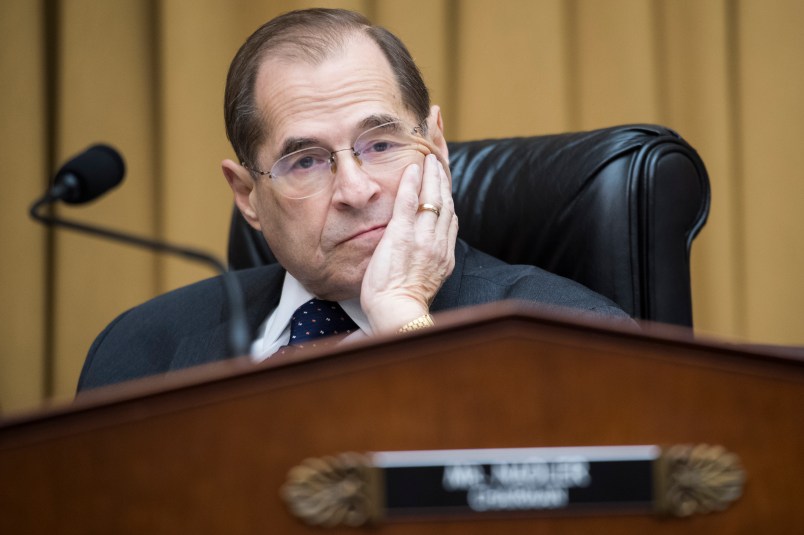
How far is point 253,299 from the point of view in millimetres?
1630

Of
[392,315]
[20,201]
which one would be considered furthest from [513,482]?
[20,201]

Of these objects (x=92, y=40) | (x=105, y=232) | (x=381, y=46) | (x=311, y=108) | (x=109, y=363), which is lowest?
(x=109, y=363)

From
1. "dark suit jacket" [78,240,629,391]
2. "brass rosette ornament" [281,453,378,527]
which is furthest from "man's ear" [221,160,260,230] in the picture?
"brass rosette ornament" [281,453,378,527]

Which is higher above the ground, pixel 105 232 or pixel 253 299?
pixel 105 232

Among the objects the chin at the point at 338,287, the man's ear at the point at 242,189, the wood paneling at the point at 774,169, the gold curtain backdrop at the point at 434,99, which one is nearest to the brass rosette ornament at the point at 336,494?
the chin at the point at 338,287

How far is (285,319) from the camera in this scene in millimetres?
1530

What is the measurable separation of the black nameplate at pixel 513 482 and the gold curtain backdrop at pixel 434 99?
6.21 feet

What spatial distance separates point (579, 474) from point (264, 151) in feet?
3.61

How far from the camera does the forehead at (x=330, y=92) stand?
4.59 feet

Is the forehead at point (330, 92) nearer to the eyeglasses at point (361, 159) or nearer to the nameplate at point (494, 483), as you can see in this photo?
the eyeglasses at point (361, 159)

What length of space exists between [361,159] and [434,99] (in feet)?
3.28

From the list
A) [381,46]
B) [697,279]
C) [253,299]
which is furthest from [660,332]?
[697,279]

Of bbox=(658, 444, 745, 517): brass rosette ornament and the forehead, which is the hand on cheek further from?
bbox=(658, 444, 745, 517): brass rosette ornament

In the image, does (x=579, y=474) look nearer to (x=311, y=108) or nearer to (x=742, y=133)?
(x=311, y=108)
